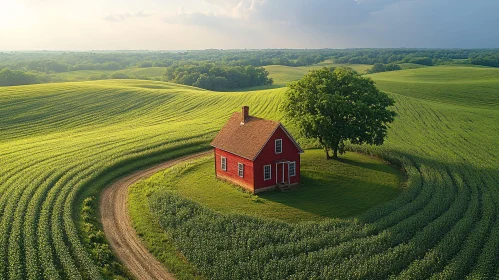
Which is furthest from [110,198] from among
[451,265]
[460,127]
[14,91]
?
[14,91]

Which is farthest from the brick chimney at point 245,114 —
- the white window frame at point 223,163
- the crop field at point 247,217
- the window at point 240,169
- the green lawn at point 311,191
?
the crop field at point 247,217

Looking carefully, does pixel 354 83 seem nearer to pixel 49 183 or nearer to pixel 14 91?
pixel 49 183

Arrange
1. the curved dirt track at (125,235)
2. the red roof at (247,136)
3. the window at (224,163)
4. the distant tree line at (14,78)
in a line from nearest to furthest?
the curved dirt track at (125,235), the red roof at (247,136), the window at (224,163), the distant tree line at (14,78)

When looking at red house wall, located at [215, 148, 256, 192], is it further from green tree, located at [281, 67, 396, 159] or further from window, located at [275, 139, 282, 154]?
green tree, located at [281, 67, 396, 159]

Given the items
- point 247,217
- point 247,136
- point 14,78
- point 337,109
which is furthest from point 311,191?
point 14,78

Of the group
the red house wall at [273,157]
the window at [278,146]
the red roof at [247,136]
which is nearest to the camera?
the red house wall at [273,157]

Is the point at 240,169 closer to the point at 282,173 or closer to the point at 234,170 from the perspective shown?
the point at 234,170

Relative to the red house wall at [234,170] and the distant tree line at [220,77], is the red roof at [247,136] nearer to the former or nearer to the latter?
the red house wall at [234,170]
